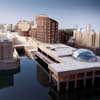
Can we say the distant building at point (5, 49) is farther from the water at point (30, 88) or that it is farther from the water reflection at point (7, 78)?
the water at point (30, 88)

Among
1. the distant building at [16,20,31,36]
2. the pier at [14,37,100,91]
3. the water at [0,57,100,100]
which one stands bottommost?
the water at [0,57,100,100]

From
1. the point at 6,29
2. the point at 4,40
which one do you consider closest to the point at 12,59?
the point at 4,40

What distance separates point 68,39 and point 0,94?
19.7 m

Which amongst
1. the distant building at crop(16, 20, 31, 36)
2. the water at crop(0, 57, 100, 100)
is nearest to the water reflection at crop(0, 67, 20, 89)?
the water at crop(0, 57, 100, 100)

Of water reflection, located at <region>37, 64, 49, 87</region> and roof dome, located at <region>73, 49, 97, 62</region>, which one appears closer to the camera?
water reflection, located at <region>37, 64, 49, 87</region>

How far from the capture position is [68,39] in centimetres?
3312

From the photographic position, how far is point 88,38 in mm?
29453

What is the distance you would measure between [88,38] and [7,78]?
14.9 metres

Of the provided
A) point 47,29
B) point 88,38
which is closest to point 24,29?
point 47,29

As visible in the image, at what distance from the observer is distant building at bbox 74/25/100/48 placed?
29.0m

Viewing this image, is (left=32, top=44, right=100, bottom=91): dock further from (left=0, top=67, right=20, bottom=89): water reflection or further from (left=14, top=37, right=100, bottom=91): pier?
(left=0, top=67, right=20, bottom=89): water reflection

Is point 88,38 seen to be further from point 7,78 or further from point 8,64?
point 7,78

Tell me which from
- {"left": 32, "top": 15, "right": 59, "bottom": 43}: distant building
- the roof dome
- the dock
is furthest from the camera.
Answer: {"left": 32, "top": 15, "right": 59, "bottom": 43}: distant building

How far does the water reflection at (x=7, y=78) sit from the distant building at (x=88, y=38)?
41.2ft
